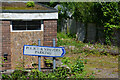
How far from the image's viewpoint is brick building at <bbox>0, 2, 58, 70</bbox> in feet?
24.5

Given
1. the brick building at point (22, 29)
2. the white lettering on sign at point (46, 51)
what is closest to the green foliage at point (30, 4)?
the brick building at point (22, 29)

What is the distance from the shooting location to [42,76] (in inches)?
221

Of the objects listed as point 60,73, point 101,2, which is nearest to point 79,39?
point 101,2

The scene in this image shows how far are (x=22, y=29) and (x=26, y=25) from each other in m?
0.25

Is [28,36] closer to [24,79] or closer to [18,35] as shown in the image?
[18,35]

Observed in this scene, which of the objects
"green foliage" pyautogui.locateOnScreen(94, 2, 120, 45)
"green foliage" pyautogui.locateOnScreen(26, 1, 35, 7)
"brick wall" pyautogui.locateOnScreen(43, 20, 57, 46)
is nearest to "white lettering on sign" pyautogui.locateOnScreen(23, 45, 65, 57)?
"brick wall" pyautogui.locateOnScreen(43, 20, 57, 46)

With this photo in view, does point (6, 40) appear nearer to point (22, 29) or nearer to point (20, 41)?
point (20, 41)

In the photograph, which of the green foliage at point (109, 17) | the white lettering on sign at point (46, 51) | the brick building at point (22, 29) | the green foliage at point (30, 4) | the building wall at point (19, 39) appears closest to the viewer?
the white lettering on sign at point (46, 51)

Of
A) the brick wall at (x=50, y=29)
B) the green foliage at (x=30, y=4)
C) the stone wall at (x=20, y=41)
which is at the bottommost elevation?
the stone wall at (x=20, y=41)

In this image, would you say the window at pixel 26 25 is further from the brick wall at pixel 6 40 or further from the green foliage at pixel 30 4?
the green foliage at pixel 30 4

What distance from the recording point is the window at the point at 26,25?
7730mm

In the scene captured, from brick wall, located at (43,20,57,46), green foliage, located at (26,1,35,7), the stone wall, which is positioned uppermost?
green foliage, located at (26,1,35,7)

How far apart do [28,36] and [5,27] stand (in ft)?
3.32

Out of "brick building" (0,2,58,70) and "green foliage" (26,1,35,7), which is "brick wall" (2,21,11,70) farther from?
"green foliage" (26,1,35,7)
